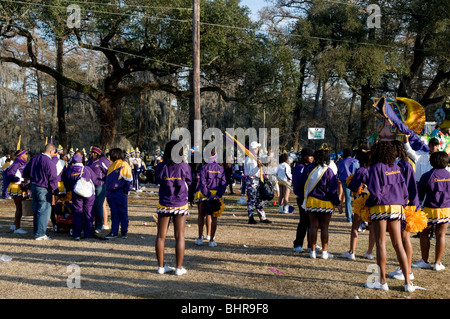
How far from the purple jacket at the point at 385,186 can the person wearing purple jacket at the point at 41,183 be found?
245 inches

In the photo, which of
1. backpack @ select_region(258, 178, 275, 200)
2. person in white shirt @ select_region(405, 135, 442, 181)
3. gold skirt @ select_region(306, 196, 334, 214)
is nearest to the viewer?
gold skirt @ select_region(306, 196, 334, 214)

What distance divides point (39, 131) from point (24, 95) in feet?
13.8

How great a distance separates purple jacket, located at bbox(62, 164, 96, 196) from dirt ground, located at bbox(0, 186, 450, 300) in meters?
1.19

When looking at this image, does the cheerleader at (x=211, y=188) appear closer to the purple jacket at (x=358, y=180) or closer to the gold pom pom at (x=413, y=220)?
the purple jacket at (x=358, y=180)

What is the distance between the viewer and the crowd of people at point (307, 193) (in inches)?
202

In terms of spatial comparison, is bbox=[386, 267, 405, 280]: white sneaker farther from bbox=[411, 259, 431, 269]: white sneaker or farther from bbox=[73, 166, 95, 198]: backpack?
bbox=[73, 166, 95, 198]: backpack

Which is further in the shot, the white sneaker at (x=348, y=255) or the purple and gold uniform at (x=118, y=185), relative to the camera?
the purple and gold uniform at (x=118, y=185)

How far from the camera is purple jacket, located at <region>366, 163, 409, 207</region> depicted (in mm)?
5039

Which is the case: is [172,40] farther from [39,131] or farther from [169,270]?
[39,131]

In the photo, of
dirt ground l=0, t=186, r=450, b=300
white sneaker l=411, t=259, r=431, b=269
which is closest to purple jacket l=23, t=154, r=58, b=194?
dirt ground l=0, t=186, r=450, b=300

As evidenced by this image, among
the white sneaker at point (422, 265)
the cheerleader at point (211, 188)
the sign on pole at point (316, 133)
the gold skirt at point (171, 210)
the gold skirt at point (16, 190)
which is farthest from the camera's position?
the sign on pole at point (316, 133)

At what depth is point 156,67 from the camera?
20.7 metres

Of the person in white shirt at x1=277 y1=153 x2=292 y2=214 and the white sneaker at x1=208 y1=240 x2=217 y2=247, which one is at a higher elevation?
the person in white shirt at x1=277 y1=153 x2=292 y2=214

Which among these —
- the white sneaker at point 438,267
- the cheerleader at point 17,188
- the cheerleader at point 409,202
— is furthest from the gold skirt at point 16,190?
the white sneaker at point 438,267
